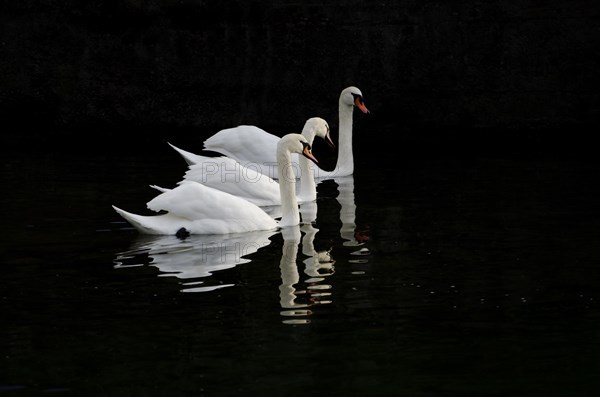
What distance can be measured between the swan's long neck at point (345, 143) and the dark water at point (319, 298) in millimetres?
2135

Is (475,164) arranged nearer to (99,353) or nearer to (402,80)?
(402,80)

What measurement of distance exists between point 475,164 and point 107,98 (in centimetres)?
519

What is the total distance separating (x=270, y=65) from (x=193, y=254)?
783cm

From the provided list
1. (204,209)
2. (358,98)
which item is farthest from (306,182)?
(358,98)

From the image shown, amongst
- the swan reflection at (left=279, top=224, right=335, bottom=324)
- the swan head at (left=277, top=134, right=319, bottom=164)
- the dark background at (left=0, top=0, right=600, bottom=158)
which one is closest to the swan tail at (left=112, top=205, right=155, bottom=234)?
the swan reflection at (left=279, top=224, right=335, bottom=324)

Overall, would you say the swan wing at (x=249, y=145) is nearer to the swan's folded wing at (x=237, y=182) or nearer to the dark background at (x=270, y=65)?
the dark background at (x=270, y=65)

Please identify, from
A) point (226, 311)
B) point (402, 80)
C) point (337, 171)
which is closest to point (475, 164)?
point (337, 171)

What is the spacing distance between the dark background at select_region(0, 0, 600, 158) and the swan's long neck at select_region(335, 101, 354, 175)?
1246 mm

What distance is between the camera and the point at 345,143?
15195 millimetres

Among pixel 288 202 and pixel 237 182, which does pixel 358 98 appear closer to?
pixel 237 182

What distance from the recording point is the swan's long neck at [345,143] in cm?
1498

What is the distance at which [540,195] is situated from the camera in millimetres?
12320

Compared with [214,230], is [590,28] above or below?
above

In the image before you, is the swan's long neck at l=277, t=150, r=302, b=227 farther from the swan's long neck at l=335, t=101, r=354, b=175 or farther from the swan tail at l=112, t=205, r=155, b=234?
the swan's long neck at l=335, t=101, r=354, b=175
